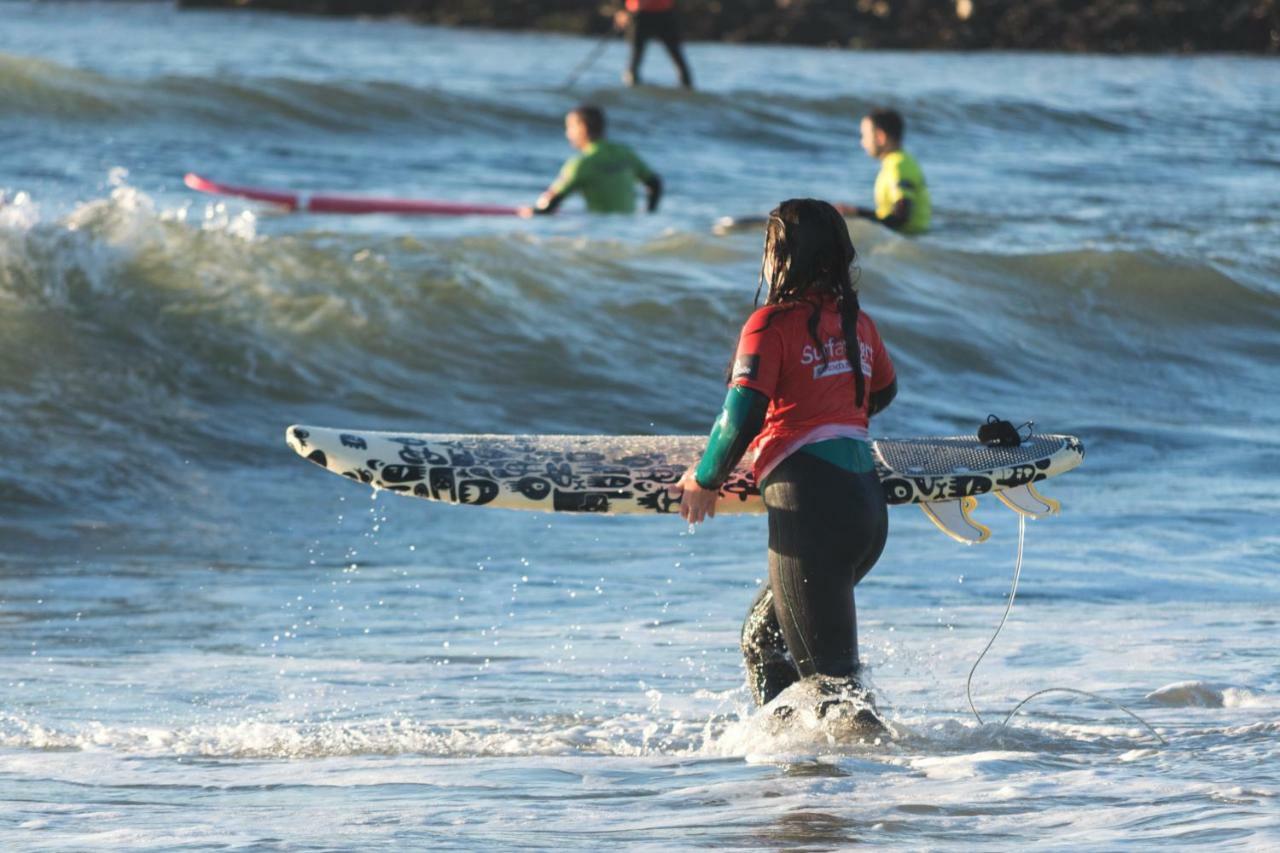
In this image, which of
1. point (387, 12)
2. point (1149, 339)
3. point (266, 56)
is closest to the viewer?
point (1149, 339)

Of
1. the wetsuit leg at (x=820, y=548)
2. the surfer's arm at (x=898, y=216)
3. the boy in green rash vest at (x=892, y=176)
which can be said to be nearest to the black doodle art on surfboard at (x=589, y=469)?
the wetsuit leg at (x=820, y=548)

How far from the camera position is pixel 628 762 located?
4.84 meters

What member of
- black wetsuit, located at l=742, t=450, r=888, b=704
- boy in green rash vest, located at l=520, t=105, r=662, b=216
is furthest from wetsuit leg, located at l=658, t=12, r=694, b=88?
black wetsuit, located at l=742, t=450, r=888, b=704

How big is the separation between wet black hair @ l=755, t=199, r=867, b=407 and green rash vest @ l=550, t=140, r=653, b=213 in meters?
9.53

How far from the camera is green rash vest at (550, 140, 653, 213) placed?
45.8 feet

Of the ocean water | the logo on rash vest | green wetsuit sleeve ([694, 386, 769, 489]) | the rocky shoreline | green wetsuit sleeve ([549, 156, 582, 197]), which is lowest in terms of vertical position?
the ocean water

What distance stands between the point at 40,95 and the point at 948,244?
10.5 m

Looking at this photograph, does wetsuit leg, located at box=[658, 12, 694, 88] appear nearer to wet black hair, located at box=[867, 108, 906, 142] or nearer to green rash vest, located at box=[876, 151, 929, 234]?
green rash vest, located at box=[876, 151, 929, 234]

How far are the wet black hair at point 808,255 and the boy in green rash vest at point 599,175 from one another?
30.3ft

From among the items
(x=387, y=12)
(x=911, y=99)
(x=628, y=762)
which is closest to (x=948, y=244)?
(x=628, y=762)

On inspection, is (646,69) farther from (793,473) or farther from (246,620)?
(793,473)

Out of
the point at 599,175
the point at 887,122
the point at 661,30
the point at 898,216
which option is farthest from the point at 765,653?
the point at 661,30

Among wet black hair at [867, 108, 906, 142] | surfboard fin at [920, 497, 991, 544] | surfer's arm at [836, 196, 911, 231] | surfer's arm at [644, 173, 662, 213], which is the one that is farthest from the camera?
surfer's arm at [644, 173, 662, 213]

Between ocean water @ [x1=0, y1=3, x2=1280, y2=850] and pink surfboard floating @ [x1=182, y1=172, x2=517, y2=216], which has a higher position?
pink surfboard floating @ [x1=182, y1=172, x2=517, y2=216]
